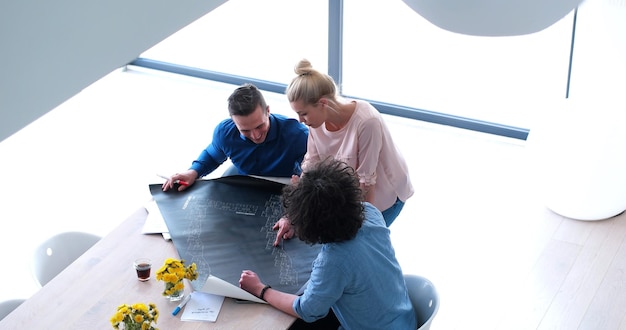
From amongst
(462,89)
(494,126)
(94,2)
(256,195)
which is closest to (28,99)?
(94,2)

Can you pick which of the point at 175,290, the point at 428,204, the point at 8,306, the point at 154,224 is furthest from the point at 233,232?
the point at 428,204

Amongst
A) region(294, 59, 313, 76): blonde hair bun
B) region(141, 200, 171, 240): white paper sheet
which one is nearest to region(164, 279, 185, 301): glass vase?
region(141, 200, 171, 240): white paper sheet

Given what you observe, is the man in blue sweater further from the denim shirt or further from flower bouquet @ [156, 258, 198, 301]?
the denim shirt

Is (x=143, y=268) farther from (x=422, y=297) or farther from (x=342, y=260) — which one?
(x=422, y=297)

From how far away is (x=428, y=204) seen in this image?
475 centimetres

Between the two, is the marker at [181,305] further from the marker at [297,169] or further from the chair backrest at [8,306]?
the marker at [297,169]

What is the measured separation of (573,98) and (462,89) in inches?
86.8

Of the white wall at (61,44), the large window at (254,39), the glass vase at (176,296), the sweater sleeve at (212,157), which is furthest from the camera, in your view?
the large window at (254,39)

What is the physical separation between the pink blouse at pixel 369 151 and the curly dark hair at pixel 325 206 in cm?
54

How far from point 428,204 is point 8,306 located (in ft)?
9.11

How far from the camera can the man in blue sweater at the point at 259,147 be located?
3.26m

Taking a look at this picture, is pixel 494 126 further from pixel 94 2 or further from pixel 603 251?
pixel 94 2

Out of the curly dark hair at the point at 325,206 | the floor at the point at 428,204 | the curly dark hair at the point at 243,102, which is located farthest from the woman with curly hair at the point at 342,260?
the floor at the point at 428,204

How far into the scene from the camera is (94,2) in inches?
30.7
